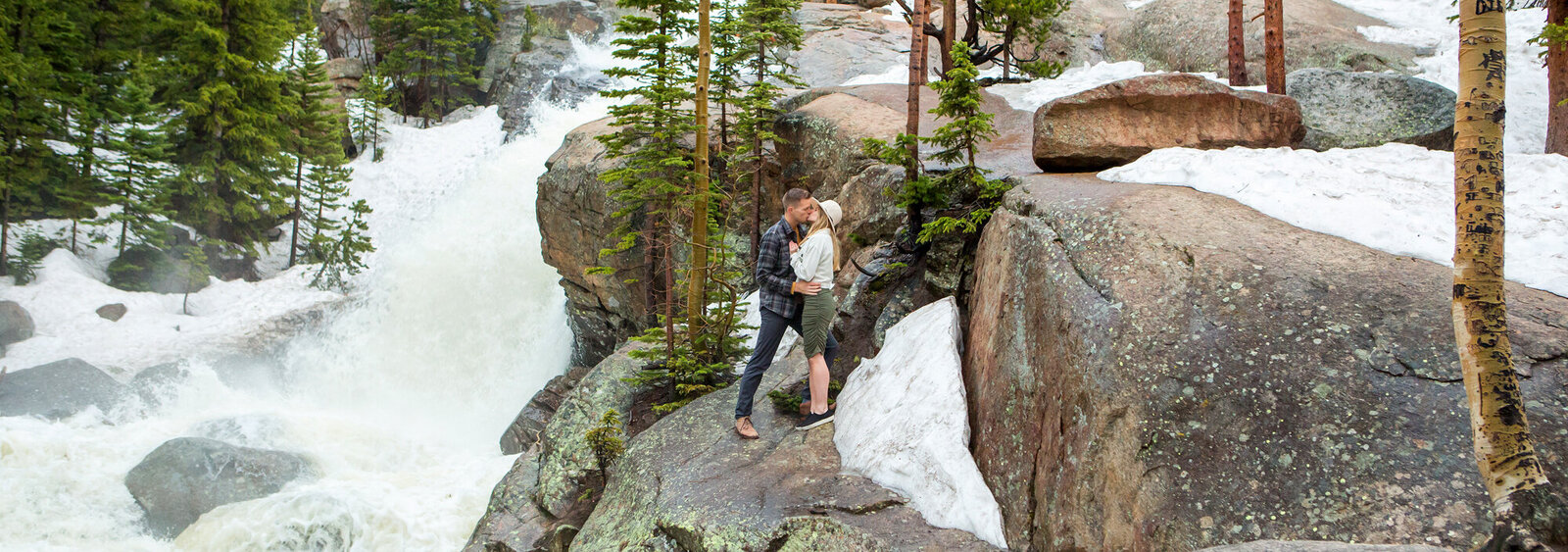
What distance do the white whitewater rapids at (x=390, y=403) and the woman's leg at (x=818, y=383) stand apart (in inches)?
264

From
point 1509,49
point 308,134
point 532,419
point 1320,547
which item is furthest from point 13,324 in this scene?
point 1509,49

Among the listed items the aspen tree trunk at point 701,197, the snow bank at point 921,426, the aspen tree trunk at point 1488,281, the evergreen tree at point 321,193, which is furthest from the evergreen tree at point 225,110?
the aspen tree trunk at point 1488,281

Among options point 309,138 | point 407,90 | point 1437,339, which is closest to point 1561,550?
point 1437,339

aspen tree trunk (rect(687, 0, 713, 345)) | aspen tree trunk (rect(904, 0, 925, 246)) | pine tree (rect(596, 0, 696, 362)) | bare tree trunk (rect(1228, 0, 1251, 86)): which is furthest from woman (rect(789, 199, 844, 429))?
bare tree trunk (rect(1228, 0, 1251, 86))

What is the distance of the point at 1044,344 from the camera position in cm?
575

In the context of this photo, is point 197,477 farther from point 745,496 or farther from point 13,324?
point 745,496

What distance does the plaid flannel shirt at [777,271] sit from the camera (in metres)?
6.82

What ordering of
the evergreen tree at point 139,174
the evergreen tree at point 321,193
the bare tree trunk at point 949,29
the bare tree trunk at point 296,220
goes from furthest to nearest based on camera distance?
the bare tree trunk at point 296,220 < the evergreen tree at point 321,193 < the evergreen tree at point 139,174 < the bare tree trunk at point 949,29

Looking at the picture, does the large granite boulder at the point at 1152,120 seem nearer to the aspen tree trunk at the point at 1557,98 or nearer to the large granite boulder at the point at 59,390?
the aspen tree trunk at the point at 1557,98

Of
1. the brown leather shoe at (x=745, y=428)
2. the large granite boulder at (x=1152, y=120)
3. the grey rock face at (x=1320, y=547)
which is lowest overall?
the brown leather shoe at (x=745, y=428)

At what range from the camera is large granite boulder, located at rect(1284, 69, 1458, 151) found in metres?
9.23

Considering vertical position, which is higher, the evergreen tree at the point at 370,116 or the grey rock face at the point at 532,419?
the evergreen tree at the point at 370,116

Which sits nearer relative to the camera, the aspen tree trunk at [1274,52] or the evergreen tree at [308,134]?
the aspen tree trunk at [1274,52]

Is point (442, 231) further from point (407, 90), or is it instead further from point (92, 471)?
point (407, 90)
